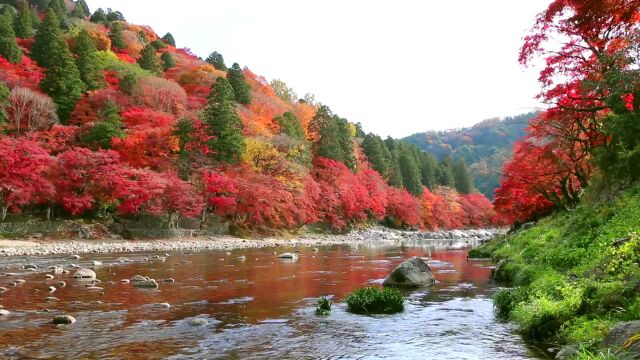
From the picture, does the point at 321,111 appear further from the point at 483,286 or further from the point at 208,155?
the point at 483,286

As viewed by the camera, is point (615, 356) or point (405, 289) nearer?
point (615, 356)

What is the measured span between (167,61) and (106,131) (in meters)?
28.9

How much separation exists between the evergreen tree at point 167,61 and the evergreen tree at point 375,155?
3282cm

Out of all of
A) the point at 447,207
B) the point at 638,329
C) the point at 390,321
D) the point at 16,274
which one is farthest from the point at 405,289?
the point at 447,207

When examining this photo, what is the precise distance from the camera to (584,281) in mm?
9188

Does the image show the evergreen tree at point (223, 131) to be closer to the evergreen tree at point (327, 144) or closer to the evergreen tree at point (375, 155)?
the evergreen tree at point (327, 144)

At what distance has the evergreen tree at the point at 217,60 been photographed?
2906 inches

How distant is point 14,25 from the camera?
177 ft

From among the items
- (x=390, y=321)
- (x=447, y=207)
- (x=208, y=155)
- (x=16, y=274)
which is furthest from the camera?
(x=447, y=207)

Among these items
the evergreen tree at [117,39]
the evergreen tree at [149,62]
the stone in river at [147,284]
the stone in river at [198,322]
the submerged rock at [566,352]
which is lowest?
the stone in river at [198,322]

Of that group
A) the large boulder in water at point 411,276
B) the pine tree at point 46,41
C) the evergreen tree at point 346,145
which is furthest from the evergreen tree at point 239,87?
the large boulder in water at point 411,276

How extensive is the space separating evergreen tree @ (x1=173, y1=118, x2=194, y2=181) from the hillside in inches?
3.8

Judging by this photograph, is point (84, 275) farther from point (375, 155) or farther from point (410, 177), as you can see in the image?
point (410, 177)

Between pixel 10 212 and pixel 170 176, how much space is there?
1126 cm
